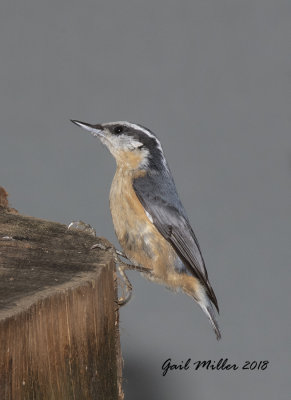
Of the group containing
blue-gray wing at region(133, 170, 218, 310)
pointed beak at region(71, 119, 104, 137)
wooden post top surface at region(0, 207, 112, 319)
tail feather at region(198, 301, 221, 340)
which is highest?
pointed beak at region(71, 119, 104, 137)

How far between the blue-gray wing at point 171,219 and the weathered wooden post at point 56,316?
42 cm

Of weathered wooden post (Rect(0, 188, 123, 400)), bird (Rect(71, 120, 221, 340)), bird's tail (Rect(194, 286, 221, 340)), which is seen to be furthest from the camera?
bird's tail (Rect(194, 286, 221, 340))

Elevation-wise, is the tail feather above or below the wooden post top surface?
below

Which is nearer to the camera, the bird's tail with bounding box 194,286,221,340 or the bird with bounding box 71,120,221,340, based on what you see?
the bird with bounding box 71,120,221,340

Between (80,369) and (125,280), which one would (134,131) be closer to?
(125,280)

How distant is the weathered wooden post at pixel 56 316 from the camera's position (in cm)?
123

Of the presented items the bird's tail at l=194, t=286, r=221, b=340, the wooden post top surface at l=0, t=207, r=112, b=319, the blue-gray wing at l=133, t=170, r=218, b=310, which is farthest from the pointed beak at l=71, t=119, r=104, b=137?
the bird's tail at l=194, t=286, r=221, b=340

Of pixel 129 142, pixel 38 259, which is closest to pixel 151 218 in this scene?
pixel 129 142

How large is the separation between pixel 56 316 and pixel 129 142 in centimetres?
108

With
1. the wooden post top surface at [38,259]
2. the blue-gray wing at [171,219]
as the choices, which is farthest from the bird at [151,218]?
the wooden post top surface at [38,259]

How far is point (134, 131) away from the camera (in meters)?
2.31

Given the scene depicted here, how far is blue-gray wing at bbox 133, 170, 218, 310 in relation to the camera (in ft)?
6.96

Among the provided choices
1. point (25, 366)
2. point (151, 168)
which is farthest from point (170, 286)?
point (25, 366)

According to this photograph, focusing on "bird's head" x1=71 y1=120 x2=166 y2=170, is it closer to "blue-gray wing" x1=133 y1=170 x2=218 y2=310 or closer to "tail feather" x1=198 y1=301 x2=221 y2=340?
"blue-gray wing" x1=133 y1=170 x2=218 y2=310
